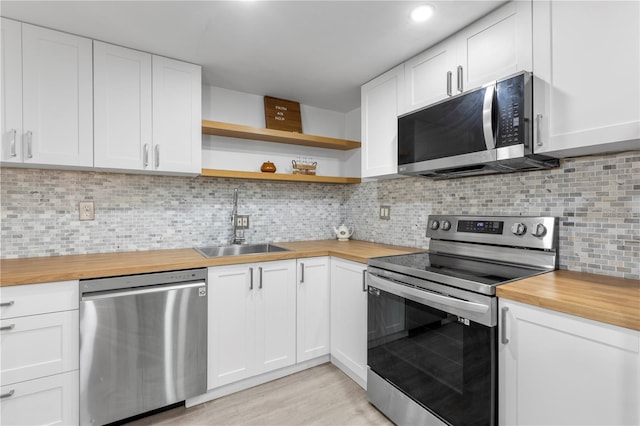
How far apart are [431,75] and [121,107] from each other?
1.92 m

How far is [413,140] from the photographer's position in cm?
193

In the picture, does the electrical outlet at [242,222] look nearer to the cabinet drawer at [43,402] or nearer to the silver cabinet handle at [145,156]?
the silver cabinet handle at [145,156]

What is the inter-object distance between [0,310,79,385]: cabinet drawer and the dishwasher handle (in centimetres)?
11

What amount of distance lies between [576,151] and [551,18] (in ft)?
1.92

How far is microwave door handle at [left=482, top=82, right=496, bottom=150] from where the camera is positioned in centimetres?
147

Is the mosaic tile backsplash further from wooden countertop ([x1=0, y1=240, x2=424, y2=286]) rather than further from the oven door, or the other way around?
the oven door

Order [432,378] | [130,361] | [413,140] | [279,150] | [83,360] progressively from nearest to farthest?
[432,378]
[83,360]
[130,361]
[413,140]
[279,150]

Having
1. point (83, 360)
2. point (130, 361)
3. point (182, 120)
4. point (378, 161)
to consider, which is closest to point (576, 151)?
point (378, 161)

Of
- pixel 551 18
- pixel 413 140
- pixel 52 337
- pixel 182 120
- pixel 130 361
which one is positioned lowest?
pixel 130 361

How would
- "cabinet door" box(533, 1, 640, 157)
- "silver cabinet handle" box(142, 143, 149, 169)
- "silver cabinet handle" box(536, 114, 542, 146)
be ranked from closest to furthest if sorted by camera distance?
"cabinet door" box(533, 1, 640, 157)
"silver cabinet handle" box(536, 114, 542, 146)
"silver cabinet handle" box(142, 143, 149, 169)

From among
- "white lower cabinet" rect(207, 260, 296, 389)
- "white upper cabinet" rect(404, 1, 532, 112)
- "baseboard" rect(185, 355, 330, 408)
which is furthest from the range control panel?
"baseboard" rect(185, 355, 330, 408)

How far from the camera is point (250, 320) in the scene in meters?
2.05

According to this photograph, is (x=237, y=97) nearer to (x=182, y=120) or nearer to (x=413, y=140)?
(x=182, y=120)

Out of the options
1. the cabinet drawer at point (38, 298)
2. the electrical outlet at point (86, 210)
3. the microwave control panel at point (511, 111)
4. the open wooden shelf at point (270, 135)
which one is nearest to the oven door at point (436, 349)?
the microwave control panel at point (511, 111)
